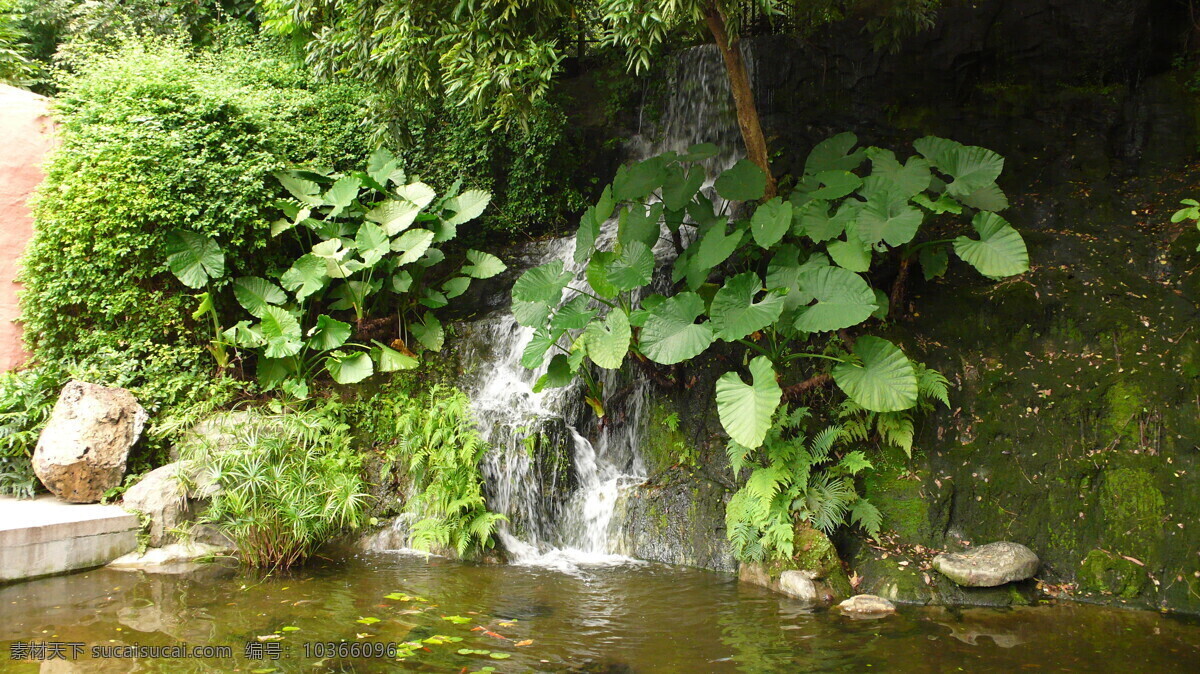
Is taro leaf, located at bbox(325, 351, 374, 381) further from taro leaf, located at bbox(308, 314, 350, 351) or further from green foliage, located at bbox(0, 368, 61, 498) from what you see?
green foliage, located at bbox(0, 368, 61, 498)

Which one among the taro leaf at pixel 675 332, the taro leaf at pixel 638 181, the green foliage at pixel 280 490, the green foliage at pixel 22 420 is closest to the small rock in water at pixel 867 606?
the taro leaf at pixel 675 332

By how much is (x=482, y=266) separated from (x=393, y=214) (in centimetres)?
103

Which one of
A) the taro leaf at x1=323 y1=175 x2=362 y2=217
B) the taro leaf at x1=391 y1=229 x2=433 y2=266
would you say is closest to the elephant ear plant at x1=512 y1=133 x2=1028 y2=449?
the taro leaf at x1=391 y1=229 x2=433 y2=266

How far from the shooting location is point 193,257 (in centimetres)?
717

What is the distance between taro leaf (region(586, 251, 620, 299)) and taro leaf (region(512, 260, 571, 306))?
0.21 metres

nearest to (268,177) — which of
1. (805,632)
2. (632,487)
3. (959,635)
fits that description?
(632,487)

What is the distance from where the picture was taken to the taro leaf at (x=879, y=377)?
5.23 m

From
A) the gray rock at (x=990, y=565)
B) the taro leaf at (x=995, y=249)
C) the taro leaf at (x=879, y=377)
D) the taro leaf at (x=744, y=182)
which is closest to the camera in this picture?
the gray rock at (x=990, y=565)

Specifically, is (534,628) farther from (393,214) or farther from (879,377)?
(393,214)

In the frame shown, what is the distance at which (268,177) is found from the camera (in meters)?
7.68

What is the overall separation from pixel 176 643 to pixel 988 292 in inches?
251

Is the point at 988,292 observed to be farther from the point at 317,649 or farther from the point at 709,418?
the point at 317,649

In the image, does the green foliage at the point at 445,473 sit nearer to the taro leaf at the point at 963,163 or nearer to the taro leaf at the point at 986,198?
the taro leaf at the point at 963,163

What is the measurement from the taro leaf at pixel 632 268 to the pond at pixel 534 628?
2.28 m
